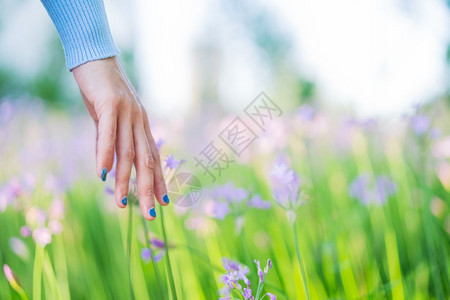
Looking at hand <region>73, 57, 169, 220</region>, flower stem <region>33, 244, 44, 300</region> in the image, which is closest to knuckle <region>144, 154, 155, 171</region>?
hand <region>73, 57, 169, 220</region>

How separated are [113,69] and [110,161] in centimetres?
23

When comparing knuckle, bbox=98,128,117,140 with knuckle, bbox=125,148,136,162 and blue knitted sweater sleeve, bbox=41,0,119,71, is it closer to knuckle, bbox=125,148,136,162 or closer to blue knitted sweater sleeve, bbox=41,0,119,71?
knuckle, bbox=125,148,136,162

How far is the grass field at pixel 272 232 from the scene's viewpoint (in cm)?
139

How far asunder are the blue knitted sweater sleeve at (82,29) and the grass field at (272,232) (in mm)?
395

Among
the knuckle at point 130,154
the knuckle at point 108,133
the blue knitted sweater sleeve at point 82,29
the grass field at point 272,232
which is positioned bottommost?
the grass field at point 272,232

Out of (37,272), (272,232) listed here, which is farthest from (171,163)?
(272,232)

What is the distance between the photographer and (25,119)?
3545mm

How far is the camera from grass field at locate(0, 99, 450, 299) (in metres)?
1.39

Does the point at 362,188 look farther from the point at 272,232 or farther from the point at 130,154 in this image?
the point at 130,154

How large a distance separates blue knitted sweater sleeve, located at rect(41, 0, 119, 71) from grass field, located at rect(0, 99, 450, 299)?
1.30ft

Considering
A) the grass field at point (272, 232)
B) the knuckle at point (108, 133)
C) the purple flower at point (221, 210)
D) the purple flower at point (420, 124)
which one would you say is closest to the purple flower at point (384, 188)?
the grass field at point (272, 232)

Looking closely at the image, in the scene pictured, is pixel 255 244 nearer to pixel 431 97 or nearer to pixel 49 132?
pixel 431 97

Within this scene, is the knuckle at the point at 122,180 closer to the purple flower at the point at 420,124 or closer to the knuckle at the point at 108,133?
the knuckle at the point at 108,133

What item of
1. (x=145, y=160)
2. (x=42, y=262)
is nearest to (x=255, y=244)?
(x=42, y=262)
